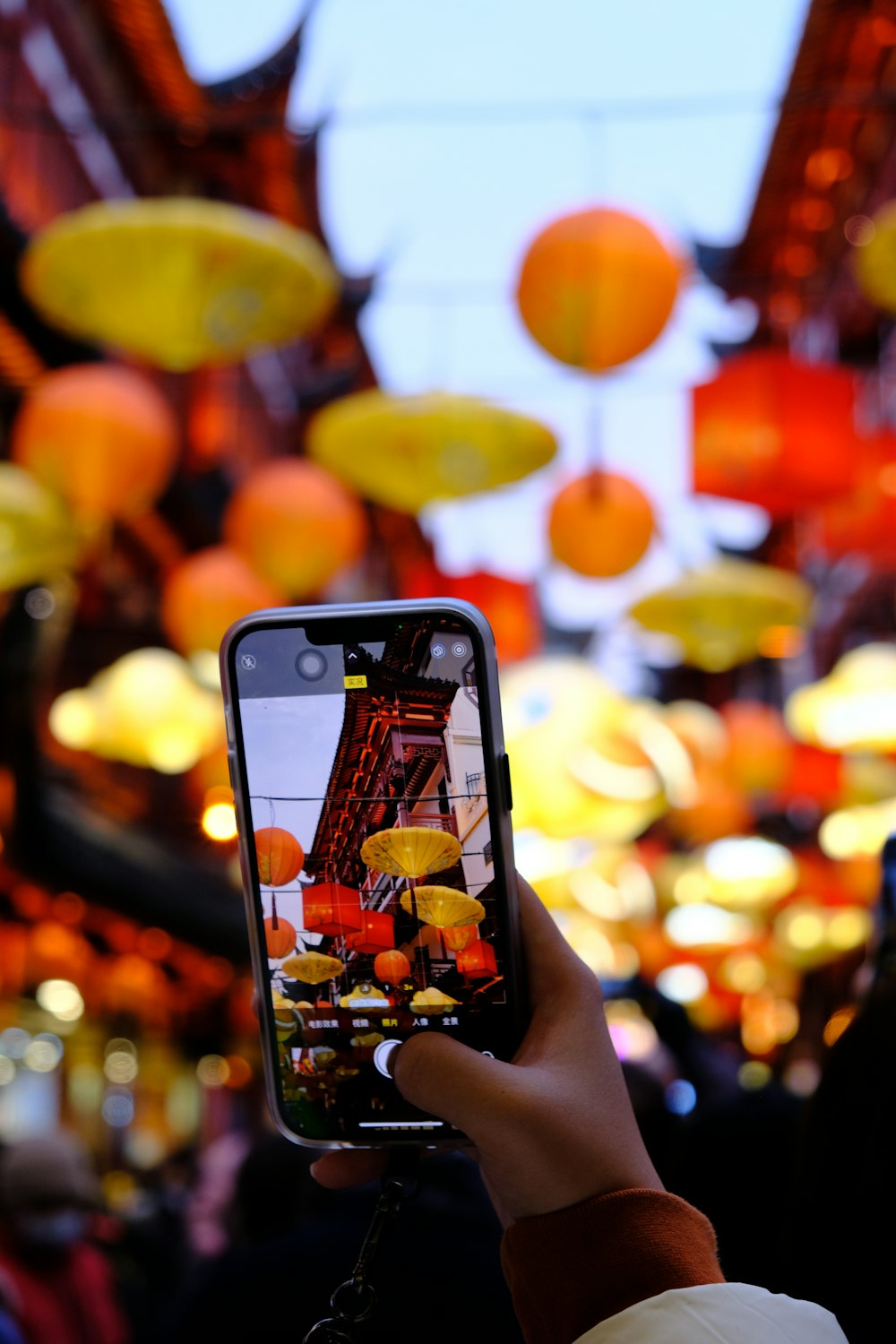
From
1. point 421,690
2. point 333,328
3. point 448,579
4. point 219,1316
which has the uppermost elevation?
point 421,690

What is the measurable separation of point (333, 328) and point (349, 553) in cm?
1190

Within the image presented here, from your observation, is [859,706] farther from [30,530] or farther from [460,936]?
[460,936]

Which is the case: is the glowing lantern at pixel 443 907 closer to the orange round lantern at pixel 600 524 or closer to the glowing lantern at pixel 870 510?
the orange round lantern at pixel 600 524

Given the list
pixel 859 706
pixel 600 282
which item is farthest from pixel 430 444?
pixel 859 706

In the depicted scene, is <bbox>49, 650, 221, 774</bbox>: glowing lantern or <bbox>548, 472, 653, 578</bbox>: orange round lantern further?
<bbox>49, 650, 221, 774</bbox>: glowing lantern

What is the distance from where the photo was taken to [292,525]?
17.9ft

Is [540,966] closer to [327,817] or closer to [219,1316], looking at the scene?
[327,817]

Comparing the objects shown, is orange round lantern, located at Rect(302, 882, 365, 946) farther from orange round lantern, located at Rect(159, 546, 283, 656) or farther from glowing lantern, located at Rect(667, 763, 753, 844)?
glowing lantern, located at Rect(667, 763, 753, 844)

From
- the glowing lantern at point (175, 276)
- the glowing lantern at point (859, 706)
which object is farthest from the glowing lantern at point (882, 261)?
the glowing lantern at point (859, 706)

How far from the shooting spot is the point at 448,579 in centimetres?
741

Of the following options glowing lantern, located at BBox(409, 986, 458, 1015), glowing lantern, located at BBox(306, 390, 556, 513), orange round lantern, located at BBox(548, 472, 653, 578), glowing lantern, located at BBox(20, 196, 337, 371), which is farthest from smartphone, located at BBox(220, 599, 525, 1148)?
orange round lantern, located at BBox(548, 472, 653, 578)

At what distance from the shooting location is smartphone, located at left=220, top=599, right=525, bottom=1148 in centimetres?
83

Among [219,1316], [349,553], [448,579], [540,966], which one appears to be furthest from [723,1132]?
[448,579]

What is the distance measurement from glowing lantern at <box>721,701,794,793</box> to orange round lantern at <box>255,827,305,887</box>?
28.8 ft
